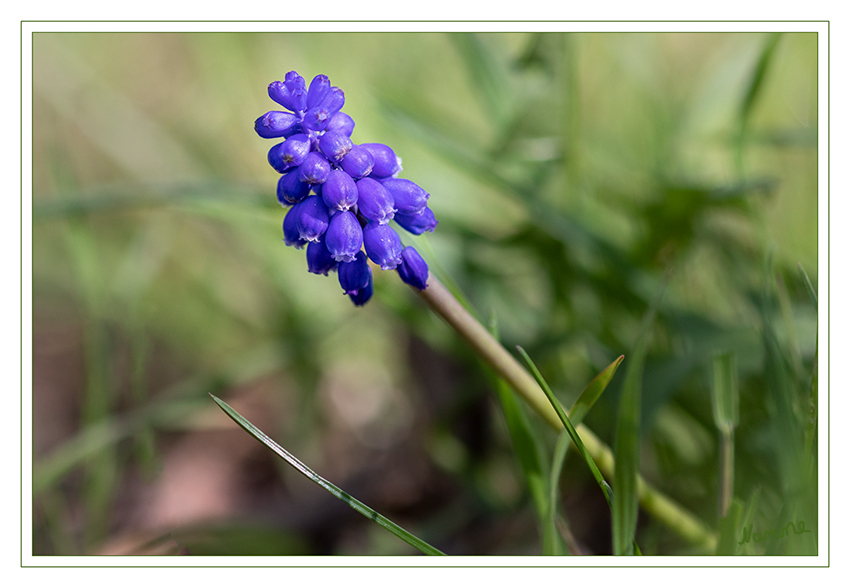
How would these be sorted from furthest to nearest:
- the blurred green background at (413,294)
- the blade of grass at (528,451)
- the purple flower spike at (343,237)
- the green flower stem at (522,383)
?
the blurred green background at (413,294), the blade of grass at (528,451), the green flower stem at (522,383), the purple flower spike at (343,237)

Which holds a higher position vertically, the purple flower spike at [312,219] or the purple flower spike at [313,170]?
the purple flower spike at [313,170]

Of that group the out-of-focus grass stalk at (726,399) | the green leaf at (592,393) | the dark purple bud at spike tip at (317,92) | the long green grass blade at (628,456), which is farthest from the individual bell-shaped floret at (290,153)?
the out-of-focus grass stalk at (726,399)

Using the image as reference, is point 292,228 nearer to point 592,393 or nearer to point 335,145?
point 335,145

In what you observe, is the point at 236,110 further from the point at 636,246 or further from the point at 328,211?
the point at 328,211

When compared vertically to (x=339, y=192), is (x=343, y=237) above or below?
below

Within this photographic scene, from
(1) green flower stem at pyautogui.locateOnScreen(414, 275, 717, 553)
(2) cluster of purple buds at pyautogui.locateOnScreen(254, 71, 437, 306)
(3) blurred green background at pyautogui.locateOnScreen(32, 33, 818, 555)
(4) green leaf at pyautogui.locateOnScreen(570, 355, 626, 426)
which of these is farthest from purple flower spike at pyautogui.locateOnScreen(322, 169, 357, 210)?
(4) green leaf at pyautogui.locateOnScreen(570, 355, 626, 426)

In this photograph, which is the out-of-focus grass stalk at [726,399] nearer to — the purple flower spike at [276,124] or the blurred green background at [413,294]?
the blurred green background at [413,294]

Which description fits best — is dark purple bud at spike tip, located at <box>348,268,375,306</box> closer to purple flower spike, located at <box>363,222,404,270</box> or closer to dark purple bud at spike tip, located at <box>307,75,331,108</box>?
purple flower spike, located at <box>363,222,404,270</box>
